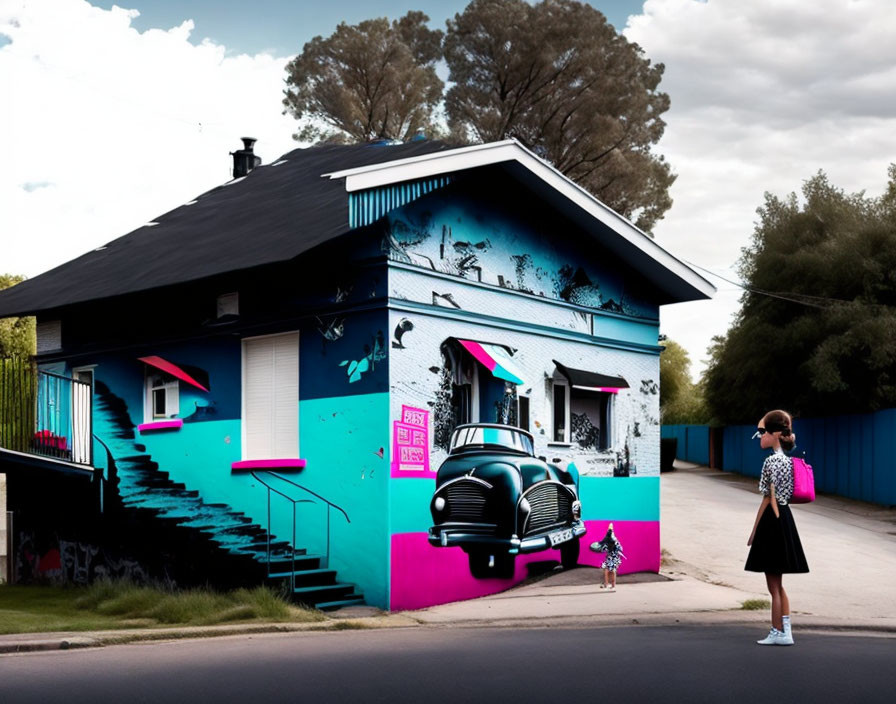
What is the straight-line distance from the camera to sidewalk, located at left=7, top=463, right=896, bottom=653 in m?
12.4

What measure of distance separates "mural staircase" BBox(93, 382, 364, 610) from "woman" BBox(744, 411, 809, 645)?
5392 mm

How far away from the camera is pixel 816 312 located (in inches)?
1400

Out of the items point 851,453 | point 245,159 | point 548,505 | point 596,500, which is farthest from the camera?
point 851,453

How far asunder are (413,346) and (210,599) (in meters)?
3.89

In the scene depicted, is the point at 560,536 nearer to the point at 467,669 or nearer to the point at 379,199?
the point at 379,199

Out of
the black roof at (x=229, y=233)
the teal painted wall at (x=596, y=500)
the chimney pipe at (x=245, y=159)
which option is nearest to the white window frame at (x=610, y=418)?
the teal painted wall at (x=596, y=500)

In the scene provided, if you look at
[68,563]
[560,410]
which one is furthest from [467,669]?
[68,563]

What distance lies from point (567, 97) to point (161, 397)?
2336 centimetres

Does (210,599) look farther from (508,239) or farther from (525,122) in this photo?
(525,122)

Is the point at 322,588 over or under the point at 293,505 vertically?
under

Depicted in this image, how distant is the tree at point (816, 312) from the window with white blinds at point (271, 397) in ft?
70.2

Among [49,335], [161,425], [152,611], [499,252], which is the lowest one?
[152,611]

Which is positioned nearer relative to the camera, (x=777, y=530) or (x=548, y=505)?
(x=777, y=530)

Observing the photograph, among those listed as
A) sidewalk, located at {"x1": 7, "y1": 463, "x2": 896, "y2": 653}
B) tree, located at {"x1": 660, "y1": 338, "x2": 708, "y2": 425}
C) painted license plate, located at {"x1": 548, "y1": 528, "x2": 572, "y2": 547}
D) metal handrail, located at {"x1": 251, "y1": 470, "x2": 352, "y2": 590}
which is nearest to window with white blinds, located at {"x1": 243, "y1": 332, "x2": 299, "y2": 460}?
metal handrail, located at {"x1": 251, "y1": 470, "x2": 352, "y2": 590}
